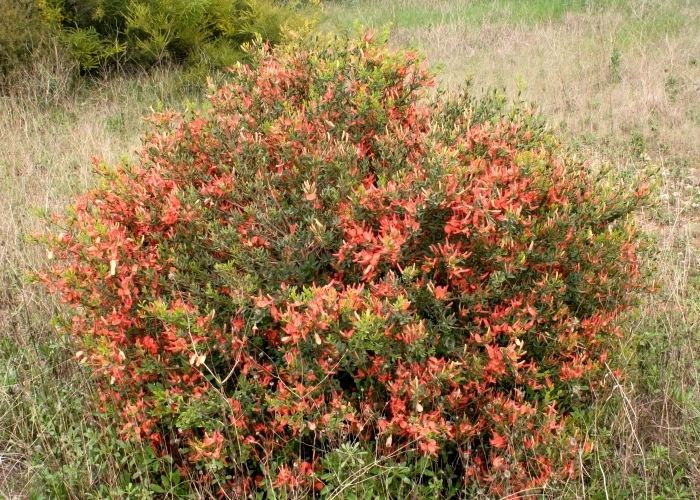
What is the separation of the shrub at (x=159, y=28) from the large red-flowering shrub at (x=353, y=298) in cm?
584

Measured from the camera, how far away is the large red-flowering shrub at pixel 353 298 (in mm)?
2480

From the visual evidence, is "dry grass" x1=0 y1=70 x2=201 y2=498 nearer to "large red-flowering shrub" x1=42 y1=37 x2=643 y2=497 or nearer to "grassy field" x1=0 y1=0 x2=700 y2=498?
"grassy field" x1=0 y1=0 x2=700 y2=498

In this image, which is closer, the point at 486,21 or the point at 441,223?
the point at 441,223

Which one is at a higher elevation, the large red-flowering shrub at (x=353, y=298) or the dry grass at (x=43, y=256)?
the large red-flowering shrub at (x=353, y=298)

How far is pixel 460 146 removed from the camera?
108 inches

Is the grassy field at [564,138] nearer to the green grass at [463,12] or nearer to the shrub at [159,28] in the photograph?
the green grass at [463,12]

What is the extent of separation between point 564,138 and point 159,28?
467 cm

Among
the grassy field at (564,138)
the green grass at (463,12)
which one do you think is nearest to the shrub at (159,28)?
the grassy field at (564,138)

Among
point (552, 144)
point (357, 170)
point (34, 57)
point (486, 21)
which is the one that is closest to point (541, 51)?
point (486, 21)

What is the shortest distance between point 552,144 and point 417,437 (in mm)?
1497

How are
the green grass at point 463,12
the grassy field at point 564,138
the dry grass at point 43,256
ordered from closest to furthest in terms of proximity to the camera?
the grassy field at point 564,138 → the dry grass at point 43,256 → the green grass at point 463,12

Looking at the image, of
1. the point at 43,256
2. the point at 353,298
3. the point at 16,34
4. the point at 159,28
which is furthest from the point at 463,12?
the point at 353,298

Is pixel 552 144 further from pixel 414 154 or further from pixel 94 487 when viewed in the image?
pixel 94 487

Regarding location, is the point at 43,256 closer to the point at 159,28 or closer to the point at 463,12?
the point at 159,28
